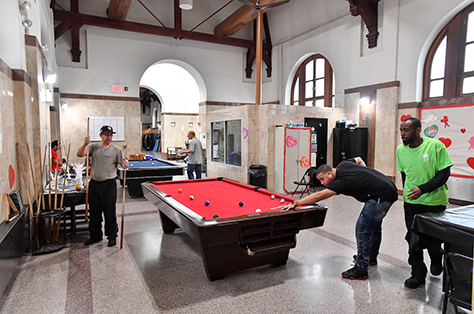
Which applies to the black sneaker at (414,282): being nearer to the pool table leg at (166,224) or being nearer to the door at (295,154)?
the pool table leg at (166,224)

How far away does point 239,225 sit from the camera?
267 centimetres

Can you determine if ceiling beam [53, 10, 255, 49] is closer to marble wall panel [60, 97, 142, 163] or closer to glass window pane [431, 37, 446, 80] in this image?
marble wall panel [60, 97, 142, 163]

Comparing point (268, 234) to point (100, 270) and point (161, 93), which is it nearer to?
point (100, 270)

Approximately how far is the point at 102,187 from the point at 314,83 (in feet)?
26.2

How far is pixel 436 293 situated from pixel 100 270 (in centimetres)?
334

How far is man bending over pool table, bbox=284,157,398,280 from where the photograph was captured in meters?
3.07

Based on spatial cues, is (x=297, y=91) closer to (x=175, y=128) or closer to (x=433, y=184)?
(x=175, y=128)

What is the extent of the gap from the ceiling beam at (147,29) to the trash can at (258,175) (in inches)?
215

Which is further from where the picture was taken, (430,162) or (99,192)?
(99,192)

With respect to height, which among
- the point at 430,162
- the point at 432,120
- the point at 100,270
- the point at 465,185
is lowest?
the point at 100,270

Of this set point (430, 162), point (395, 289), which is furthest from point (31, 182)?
point (430, 162)

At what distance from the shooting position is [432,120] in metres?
6.84

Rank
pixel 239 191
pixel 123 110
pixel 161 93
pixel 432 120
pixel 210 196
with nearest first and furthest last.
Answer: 1. pixel 210 196
2. pixel 239 191
3. pixel 432 120
4. pixel 123 110
5. pixel 161 93

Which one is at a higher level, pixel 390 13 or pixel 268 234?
pixel 390 13
